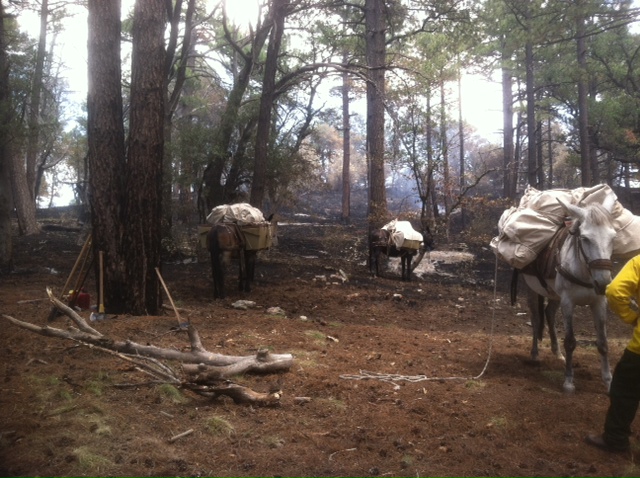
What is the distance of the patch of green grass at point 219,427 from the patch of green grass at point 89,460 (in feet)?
2.73

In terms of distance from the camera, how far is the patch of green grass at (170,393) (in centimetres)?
494

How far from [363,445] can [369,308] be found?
7155 millimetres

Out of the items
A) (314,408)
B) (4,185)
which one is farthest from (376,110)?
(314,408)


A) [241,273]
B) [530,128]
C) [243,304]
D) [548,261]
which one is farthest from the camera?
[530,128]

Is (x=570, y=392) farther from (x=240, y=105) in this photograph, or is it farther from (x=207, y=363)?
(x=240, y=105)

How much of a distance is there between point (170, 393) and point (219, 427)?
0.84 meters

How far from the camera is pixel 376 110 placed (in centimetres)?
1672

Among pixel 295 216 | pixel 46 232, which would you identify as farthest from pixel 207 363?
A: pixel 295 216

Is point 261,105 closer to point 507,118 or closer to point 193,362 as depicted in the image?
point 193,362

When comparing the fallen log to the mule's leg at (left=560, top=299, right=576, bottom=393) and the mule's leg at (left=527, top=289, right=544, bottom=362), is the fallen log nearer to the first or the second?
the mule's leg at (left=560, top=299, right=576, bottom=393)

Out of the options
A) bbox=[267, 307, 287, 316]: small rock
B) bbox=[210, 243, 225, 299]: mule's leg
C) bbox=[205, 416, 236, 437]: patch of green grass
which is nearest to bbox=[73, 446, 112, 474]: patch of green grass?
bbox=[205, 416, 236, 437]: patch of green grass

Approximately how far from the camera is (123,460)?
3814 millimetres

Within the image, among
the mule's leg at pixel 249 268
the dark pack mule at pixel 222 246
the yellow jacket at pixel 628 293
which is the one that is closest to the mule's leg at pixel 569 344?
the yellow jacket at pixel 628 293

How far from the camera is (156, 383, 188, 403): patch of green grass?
194 inches
